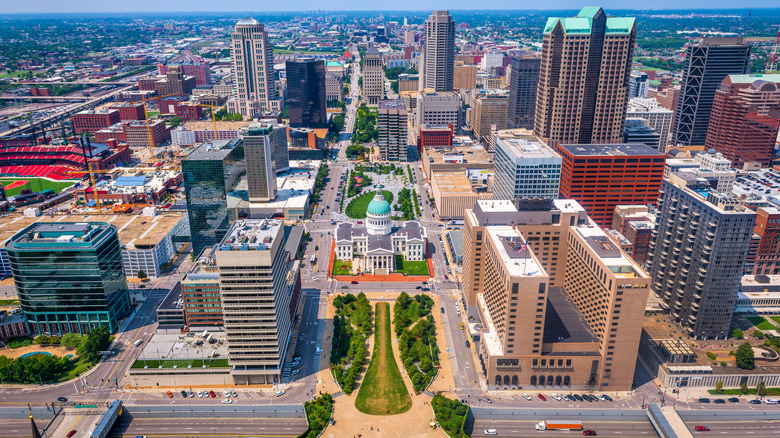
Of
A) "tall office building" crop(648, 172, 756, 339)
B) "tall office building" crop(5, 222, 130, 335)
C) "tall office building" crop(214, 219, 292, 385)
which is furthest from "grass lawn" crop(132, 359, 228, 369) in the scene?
"tall office building" crop(648, 172, 756, 339)

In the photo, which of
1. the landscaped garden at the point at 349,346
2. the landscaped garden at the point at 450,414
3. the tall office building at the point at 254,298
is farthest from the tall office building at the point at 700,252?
the tall office building at the point at 254,298

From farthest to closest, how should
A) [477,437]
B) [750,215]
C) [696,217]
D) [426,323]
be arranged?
[426,323]
[696,217]
[750,215]
[477,437]

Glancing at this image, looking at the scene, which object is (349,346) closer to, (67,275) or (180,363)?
(180,363)

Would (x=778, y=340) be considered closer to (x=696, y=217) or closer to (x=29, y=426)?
(x=696, y=217)

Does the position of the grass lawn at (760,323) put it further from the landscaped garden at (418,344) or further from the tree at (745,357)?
the landscaped garden at (418,344)

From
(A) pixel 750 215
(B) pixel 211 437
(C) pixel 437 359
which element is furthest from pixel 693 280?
(B) pixel 211 437

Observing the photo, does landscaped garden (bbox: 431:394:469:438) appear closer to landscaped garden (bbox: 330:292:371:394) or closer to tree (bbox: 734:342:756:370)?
landscaped garden (bbox: 330:292:371:394)
